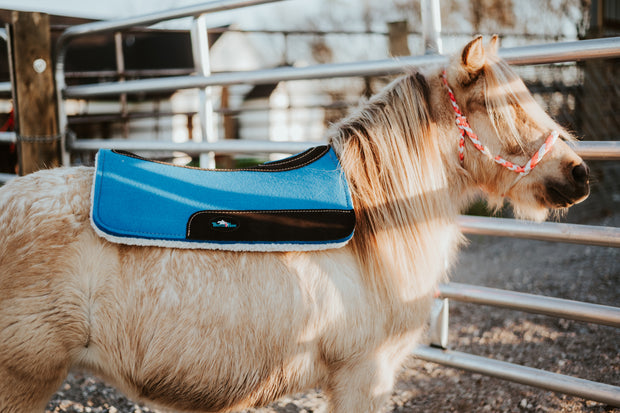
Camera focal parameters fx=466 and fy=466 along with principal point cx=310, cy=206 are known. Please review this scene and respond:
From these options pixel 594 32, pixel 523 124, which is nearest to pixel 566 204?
pixel 523 124

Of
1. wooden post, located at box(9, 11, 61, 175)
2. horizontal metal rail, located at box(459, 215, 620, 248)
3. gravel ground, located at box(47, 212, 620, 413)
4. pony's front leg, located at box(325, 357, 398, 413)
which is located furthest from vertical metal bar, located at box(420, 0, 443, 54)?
wooden post, located at box(9, 11, 61, 175)

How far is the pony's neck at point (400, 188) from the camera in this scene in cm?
163

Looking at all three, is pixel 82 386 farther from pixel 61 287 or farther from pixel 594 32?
pixel 594 32

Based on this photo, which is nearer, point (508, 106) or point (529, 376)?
point (508, 106)

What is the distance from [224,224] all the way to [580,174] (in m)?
1.19

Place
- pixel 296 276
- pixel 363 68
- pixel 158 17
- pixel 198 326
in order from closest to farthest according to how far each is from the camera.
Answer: pixel 198 326 < pixel 296 276 < pixel 363 68 < pixel 158 17

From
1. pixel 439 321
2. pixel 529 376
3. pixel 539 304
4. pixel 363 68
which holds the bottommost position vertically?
pixel 529 376

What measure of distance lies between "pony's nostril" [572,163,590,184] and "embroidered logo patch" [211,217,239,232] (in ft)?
3.74

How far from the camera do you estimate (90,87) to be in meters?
3.21

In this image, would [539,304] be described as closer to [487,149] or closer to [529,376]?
[529,376]

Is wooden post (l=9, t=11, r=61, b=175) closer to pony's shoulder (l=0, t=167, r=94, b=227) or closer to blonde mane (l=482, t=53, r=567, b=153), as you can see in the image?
pony's shoulder (l=0, t=167, r=94, b=227)

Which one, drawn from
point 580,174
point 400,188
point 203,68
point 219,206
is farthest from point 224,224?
point 203,68

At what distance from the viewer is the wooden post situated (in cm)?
279

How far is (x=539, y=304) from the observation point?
2037 mm
